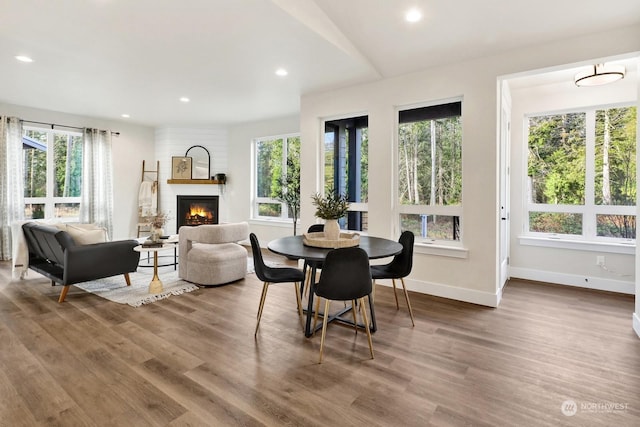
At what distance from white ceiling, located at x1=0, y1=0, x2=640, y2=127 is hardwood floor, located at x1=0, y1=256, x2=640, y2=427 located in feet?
8.69

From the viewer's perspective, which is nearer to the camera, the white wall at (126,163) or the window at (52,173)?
the window at (52,173)

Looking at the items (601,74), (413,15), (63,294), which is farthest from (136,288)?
(601,74)

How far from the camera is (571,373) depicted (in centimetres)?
222

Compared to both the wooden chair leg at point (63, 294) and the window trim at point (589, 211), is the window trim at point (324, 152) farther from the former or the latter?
the wooden chair leg at point (63, 294)

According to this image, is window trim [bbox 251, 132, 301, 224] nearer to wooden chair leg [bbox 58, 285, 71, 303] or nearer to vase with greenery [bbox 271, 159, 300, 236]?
vase with greenery [bbox 271, 159, 300, 236]

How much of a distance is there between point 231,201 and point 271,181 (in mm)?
1229

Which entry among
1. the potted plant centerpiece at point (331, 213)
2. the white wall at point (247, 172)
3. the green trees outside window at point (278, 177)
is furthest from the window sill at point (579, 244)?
the white wall at point (247, 172)

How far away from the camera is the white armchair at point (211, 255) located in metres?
4.20

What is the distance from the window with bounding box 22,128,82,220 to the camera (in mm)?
6045

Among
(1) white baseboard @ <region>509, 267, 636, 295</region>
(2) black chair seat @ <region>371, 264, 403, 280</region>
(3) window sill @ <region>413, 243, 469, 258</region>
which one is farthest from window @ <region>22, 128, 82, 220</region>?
(1) white baseboard @ <region>509, 267, 636, 295</region>

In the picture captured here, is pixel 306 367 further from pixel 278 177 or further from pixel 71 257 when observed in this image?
pixel 278 177

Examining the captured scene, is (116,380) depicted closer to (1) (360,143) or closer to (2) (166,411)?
(2) (166,411)
